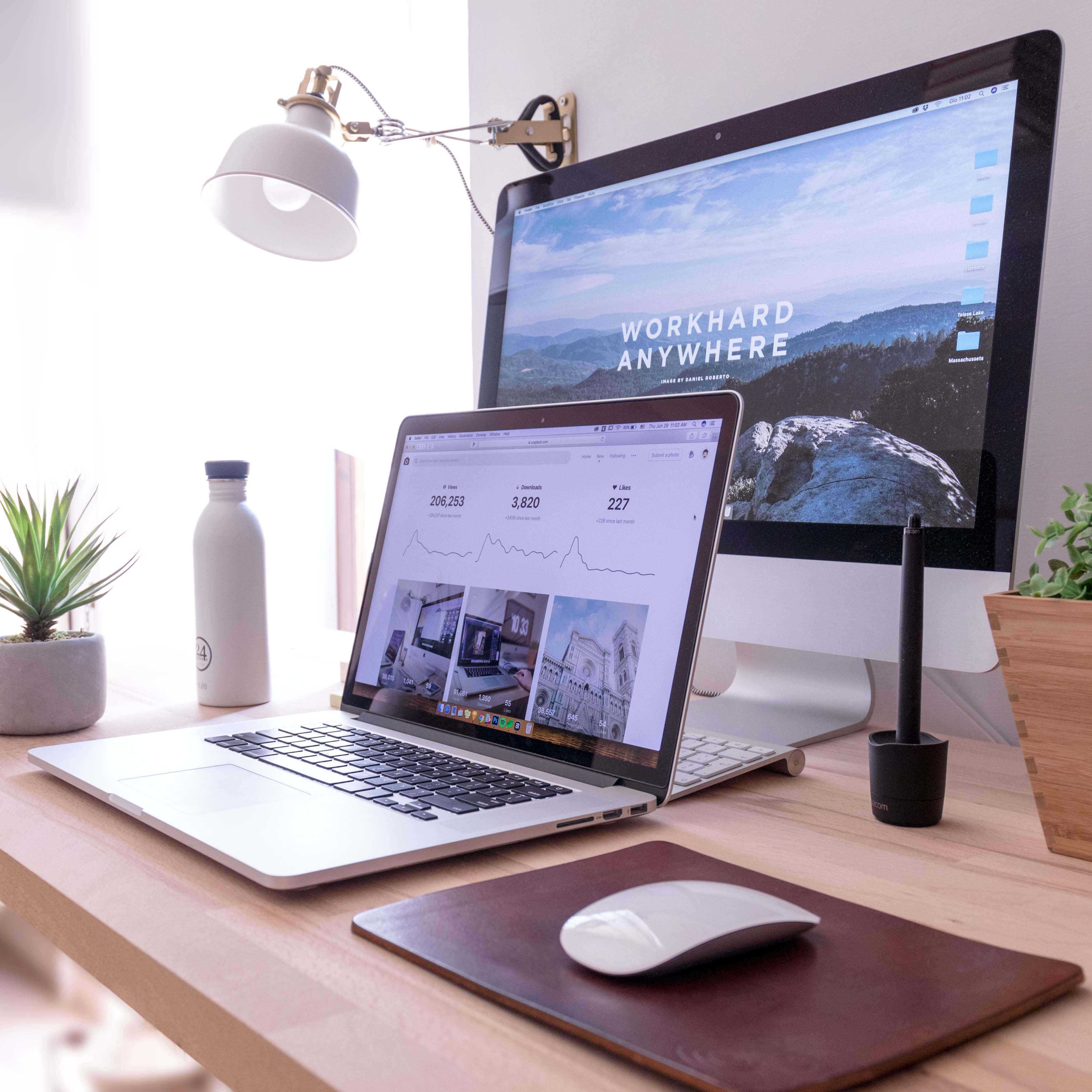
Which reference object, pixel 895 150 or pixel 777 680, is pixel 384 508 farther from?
pixel 895 150

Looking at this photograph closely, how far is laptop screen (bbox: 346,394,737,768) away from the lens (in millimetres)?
656

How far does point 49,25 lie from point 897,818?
253 cm

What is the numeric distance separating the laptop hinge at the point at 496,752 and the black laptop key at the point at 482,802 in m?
0.07

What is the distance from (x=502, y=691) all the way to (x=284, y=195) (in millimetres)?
748

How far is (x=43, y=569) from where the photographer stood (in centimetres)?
91

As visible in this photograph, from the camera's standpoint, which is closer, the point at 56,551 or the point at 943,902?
the point at 943,902

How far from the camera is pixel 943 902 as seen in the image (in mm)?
492

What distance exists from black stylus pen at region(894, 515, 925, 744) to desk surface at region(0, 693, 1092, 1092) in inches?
2.6

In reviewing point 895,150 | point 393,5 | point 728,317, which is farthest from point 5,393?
point 895,150

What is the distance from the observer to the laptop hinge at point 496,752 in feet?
2.13

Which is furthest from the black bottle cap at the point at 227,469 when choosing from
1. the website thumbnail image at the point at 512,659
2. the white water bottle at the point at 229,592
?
the website thumbnail image at the point at 512,659

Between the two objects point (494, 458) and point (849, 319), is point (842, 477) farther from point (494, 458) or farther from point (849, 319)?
point (494, 458)

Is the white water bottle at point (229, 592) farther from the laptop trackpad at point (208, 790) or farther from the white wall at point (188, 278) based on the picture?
the white wall at point (188, 278)

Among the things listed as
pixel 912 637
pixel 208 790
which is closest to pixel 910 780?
pixel 912 637
